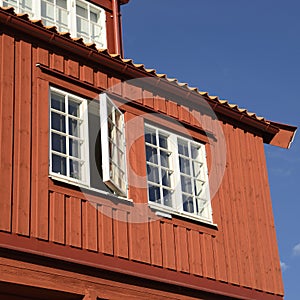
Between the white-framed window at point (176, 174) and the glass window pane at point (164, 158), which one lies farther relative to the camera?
the glass window pane at point (164, 158)

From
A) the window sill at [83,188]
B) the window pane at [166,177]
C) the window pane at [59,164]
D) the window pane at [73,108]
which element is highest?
the window pane at [73,108]

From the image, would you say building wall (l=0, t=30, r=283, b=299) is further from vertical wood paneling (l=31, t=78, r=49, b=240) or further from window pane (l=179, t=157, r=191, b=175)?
window pane (l=179, t=157, r=191, b=175)

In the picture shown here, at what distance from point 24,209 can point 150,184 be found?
7.98 feet

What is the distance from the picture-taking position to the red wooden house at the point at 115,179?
9172mm

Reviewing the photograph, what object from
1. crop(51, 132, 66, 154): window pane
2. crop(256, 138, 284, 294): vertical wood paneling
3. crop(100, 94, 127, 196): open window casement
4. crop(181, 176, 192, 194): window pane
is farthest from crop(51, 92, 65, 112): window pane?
crop(256, 138, 284, 294): vertical wood paneling

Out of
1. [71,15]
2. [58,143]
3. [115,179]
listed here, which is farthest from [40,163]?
[71,15]

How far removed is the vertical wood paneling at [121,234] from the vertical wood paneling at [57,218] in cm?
90

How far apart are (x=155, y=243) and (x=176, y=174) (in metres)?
1.30

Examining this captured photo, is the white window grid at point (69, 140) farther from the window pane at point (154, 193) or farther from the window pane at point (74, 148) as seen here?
the window pane at point (154, 193)

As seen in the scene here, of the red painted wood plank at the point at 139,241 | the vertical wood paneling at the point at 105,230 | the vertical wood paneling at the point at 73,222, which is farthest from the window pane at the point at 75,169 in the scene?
the red painted wood plank at the point at 139,241

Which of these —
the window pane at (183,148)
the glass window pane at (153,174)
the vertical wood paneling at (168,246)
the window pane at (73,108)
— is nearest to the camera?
the window pane at (73,108)

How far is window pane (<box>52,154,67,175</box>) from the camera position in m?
9.79

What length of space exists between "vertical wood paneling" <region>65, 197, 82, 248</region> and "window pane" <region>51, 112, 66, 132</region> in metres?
1.05

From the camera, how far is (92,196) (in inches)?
389
